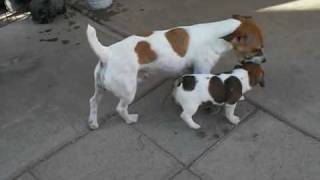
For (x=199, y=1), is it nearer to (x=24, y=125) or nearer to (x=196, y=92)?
(x=196, y=92)

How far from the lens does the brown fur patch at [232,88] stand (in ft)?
12.4

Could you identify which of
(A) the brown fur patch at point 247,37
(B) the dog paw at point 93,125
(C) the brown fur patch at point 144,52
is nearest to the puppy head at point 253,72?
(A) the brown fur patch at point 247,37

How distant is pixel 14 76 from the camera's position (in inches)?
186

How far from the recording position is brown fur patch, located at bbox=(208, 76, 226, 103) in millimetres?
3766

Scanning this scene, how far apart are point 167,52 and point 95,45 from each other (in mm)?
620

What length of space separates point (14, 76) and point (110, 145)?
1.39 meters

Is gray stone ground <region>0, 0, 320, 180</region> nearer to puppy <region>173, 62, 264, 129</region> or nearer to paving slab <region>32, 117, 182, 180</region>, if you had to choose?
paving slab <region>32, 117, 182, 180</region>

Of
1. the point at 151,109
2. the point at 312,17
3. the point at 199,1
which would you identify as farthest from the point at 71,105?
the point at 312,17

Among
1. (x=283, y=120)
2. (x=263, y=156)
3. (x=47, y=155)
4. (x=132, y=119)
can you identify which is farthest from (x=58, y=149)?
(x=283, y=120)

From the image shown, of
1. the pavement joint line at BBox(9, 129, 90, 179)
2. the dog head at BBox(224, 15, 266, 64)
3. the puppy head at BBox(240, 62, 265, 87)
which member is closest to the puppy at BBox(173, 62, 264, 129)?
the puppy head at BBox(240, 62, 265, 87)

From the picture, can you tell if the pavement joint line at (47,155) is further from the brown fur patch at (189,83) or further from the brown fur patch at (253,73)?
the brown fur patch at (253,73)

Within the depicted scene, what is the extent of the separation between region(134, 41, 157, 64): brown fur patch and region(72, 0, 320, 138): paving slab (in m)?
1.00

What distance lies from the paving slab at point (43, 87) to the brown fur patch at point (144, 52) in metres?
0.64

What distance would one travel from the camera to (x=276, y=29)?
16.1 ft
